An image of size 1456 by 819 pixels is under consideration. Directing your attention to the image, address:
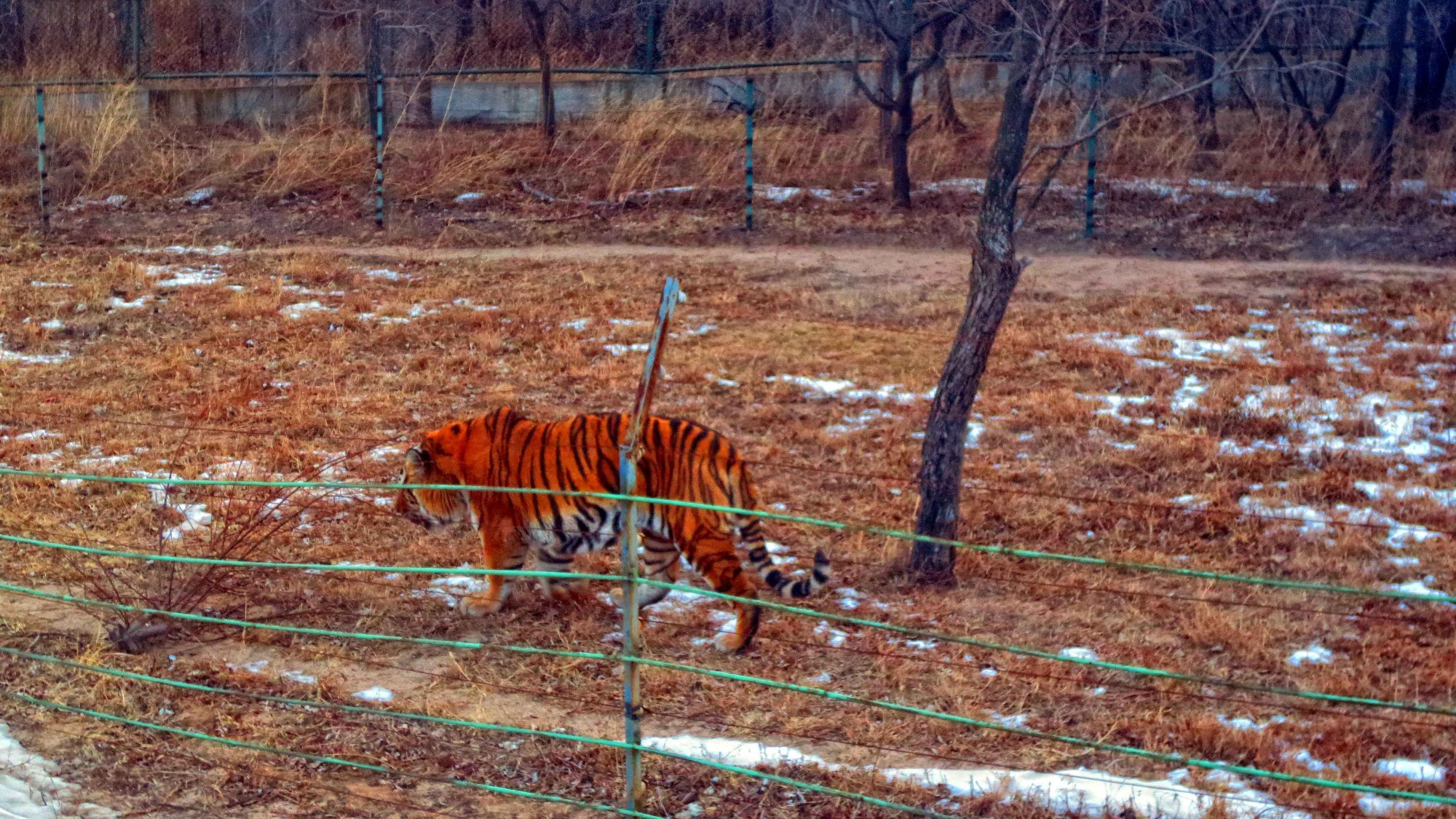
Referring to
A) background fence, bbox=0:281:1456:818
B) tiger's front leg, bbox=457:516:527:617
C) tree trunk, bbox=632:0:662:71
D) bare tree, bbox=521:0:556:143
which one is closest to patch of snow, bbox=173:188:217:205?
bare tree, bbox=521:0:556:143

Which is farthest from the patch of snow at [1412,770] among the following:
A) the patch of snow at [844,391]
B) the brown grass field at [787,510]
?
the patch of snow at [844,391]

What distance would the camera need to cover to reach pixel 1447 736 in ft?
16.3

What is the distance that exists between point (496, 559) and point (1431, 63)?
14.9 m

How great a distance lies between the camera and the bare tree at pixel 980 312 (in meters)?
6.55

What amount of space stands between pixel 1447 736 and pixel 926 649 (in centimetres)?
185

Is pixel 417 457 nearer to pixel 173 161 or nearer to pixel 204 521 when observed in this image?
pixel 204 521

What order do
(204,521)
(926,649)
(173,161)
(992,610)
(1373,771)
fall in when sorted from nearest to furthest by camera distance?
(1373,771) → (926,649) → (992,610) → (204,521) → (173,161)

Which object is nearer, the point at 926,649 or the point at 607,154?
the point at 926,649

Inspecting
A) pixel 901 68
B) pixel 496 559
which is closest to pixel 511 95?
pixel 901 68

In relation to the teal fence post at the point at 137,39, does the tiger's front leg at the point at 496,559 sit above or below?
below

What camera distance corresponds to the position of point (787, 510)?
755 centimetres

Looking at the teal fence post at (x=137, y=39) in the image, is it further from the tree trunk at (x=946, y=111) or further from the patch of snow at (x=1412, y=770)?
the patch of snow at (x=1412, y=770)

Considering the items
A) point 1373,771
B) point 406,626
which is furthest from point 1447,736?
point 406,626

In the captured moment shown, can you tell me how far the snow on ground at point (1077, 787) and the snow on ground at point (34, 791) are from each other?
178 cm
